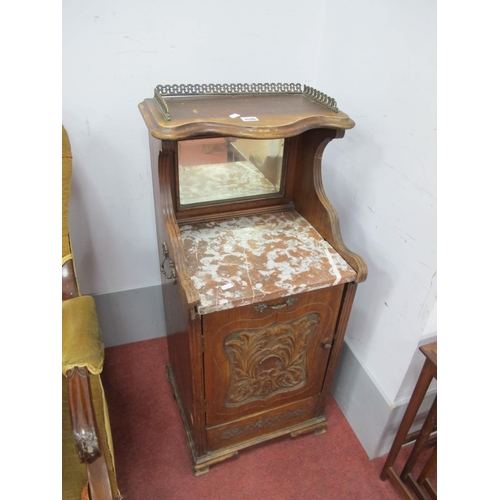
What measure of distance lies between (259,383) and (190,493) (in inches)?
19.7

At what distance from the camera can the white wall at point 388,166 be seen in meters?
1.01

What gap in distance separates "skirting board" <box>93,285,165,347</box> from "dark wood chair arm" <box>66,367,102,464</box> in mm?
815

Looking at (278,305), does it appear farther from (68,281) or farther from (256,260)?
(68,281)

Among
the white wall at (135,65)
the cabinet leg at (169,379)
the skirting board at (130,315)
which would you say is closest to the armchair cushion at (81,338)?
the white wall at (135,65)

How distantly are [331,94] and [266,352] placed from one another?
37.0 inches

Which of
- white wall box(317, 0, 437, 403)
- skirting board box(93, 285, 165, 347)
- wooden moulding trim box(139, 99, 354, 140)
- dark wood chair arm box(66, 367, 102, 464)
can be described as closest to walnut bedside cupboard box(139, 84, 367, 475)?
wooden moulding trim box(139, 99, 354, 140)

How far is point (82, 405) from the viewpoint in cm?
85

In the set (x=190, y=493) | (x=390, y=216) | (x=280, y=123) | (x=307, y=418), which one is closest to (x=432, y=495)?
(x=307, y=418)


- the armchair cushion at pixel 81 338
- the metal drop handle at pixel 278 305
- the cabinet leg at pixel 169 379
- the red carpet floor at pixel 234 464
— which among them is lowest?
the red carpet floor at pixel 234 464

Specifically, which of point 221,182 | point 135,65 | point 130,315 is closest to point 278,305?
point 221,182

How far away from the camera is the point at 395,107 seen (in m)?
1.09

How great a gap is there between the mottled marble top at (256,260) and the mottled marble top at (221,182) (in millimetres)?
85

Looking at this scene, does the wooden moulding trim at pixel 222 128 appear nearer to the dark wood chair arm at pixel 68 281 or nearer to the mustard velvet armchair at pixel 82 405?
the mustard velvet armchair at pixel 82 405
